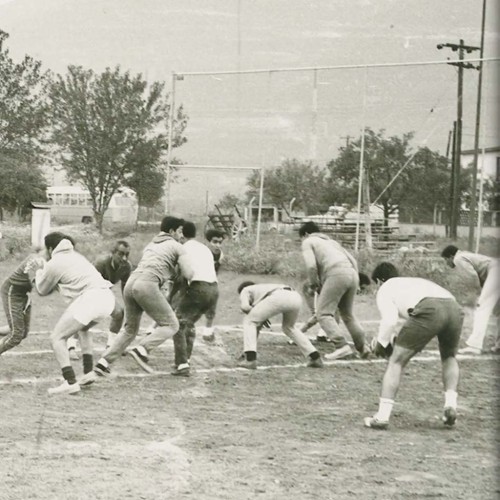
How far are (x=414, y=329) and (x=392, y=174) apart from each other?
40.0 feet

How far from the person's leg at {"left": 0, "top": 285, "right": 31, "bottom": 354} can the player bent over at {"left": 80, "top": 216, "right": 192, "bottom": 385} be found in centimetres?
94

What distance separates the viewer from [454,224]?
19391 mm

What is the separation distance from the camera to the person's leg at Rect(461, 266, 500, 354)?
12.0 metres

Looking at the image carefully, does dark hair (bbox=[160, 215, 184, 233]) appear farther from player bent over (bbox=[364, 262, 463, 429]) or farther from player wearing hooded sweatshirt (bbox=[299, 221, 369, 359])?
player bent over (bbox=[364, 262, 463, 429])

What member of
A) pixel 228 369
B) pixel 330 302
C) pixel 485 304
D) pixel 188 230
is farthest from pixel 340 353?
pixel 188 230

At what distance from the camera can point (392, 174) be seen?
19594 millimetres

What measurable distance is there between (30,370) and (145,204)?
45.8ft

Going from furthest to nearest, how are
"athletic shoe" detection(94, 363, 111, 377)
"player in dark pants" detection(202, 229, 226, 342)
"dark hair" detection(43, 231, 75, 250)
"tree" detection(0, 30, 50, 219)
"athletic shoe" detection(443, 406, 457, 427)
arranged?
"tree" detection(0, 30, 50, 219)
"player in dark pants" detection(202, 229, 226, 342)
"athletic shoe" detection(94, 363, 111, 377)
"dark hair" detection(43, 231, 75, 250)
"athletic shoe" detection(443, 406, 457, 427)

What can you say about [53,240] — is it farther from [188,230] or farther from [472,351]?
[472,351]

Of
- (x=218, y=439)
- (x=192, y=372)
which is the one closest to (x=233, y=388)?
(x=192, y=372)

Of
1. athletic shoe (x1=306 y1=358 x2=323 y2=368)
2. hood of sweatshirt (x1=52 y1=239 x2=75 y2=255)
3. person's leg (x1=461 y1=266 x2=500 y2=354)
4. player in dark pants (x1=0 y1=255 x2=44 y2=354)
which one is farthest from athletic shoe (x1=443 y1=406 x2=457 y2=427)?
player in dark pants (x1=0 y1=255 x2=44 y2=354)

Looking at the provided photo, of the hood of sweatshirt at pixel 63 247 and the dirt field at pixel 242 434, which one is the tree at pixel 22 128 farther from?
the hood of sweatshirt at pixel 63 247

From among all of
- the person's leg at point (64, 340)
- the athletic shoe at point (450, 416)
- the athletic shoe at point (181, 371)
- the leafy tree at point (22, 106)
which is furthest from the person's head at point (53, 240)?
the leafy tree at point (22, 106)

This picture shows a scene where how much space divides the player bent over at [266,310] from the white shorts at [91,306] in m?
1.86
